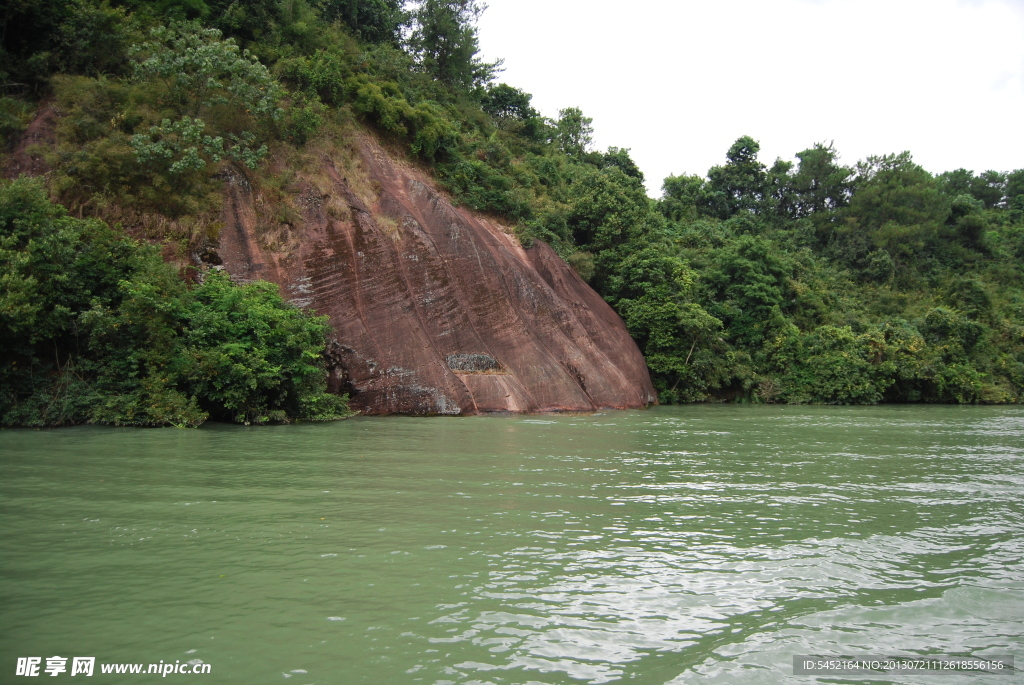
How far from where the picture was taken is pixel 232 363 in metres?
15.8

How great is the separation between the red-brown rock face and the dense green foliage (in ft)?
10.3

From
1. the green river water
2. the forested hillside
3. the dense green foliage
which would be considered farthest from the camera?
the forested hillside

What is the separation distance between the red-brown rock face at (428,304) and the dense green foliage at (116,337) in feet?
10.3

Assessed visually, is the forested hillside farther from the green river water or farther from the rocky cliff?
the green river water

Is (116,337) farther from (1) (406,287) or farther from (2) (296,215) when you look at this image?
(1) (406,287)

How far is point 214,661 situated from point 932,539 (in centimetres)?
691

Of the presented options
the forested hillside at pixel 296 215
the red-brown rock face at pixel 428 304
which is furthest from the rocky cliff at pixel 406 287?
the forested hillside at pixel 296 215

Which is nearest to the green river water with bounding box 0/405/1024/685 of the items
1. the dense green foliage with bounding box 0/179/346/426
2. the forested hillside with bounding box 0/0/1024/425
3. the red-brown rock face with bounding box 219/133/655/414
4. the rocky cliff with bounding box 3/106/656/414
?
the dense green foliage with bounding box 0/179/346/426

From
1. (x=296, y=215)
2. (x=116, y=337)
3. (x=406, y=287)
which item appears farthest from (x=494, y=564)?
(x=296, y=215)

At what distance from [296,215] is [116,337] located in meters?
7.03

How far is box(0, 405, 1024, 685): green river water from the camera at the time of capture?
459 cm

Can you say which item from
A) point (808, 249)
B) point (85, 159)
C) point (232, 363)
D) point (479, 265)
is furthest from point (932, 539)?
point (808, 249)

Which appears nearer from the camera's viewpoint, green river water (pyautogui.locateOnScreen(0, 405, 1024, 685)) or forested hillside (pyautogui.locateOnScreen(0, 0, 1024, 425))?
green river water (pyautogui.locateOnScreen(0, 405, 1024, 685))

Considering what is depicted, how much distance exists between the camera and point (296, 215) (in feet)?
70.3
